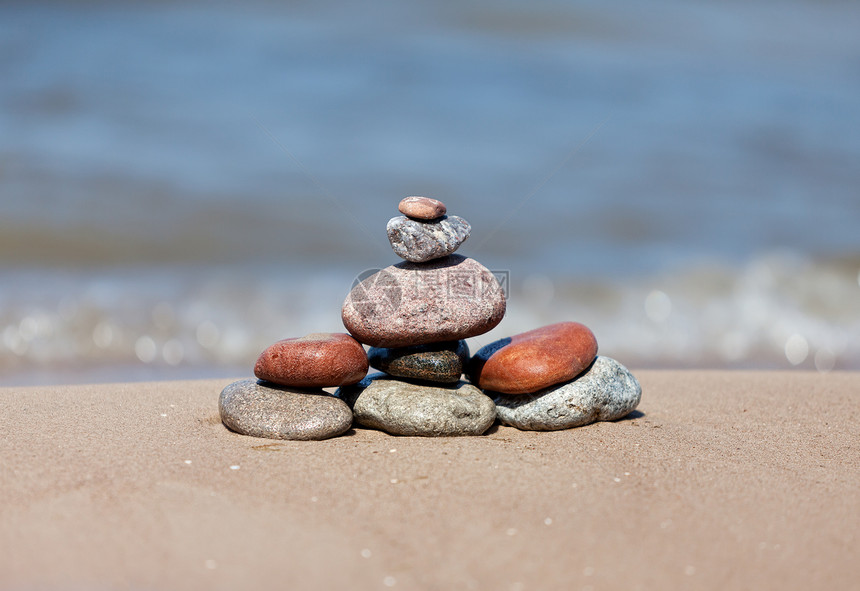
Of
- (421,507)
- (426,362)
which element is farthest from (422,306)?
(421,507)

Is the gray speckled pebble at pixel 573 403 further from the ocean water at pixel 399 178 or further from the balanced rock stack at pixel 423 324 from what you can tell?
A: the ocean water at pixel 399 178

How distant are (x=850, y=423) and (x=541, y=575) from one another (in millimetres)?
3219

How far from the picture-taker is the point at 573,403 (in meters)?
4.55

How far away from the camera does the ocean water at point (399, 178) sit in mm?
8938

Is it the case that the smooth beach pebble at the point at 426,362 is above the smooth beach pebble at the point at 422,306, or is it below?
below

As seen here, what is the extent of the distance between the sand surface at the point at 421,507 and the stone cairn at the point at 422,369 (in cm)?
12

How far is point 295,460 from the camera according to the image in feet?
12.7

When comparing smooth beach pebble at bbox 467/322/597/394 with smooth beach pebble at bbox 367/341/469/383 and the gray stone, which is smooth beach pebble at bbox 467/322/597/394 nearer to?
smooth beach pebble at bbox 367/341/469/383

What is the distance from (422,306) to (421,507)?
4.48 ft

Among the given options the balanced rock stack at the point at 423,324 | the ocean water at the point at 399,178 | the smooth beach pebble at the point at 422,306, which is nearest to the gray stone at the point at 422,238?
the balanced rock stack at the point at 423,324

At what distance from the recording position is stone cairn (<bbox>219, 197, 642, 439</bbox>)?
4.32 meters

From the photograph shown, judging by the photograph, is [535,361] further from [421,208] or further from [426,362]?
[421,208]

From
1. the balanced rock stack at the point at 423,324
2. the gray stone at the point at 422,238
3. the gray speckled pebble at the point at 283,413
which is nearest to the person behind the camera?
the gray speckled pebble at the point at 283,413

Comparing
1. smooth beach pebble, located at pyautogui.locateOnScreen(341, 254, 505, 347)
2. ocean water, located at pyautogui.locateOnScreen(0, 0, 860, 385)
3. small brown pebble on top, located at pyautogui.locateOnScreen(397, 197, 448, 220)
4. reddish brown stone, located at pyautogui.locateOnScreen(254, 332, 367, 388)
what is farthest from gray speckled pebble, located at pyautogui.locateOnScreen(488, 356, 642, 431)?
ocean water, located at pyautogui.locateOnScreen(0, 0, 860, 385)
